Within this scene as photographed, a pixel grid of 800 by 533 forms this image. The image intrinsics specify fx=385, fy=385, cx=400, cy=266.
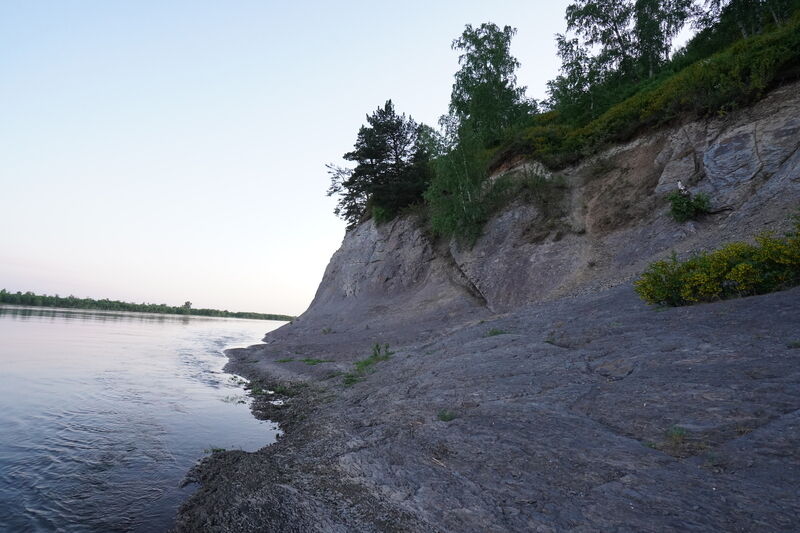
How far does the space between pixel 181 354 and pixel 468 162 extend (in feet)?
94.3

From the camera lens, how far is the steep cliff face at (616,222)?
17297 mm

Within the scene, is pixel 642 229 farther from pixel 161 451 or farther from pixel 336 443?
pixel 161 451

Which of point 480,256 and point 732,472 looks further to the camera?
point 480,256

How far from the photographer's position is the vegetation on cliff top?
21.6m

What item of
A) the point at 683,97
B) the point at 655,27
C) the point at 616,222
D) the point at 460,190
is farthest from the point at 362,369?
the point at 655,27

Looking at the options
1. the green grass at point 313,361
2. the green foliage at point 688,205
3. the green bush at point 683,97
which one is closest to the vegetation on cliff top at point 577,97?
the green bush at point 683,97

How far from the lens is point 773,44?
19.6m

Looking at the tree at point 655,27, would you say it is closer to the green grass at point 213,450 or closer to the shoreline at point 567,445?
the shoreline at point 567,445

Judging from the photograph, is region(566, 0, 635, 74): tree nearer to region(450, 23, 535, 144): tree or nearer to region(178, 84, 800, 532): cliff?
region(450, 23, 535, 144): tree

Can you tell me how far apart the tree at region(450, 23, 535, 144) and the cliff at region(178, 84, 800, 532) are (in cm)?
2076

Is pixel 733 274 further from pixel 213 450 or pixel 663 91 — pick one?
pixel 663 91

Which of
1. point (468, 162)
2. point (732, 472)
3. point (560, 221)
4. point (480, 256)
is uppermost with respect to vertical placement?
point (468, 162)

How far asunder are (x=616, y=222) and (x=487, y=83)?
72.4 feet

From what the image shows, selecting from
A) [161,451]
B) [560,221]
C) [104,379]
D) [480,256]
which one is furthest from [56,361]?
[560,221]
